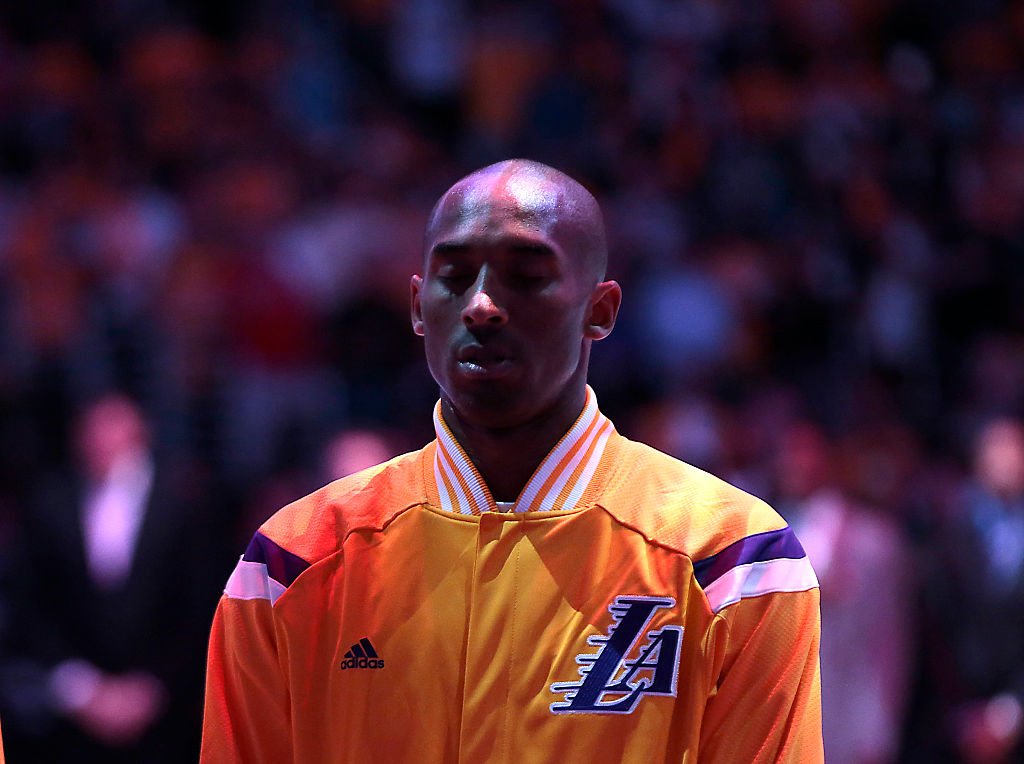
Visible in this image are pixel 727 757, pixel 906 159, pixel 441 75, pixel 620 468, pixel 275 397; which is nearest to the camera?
pixel 727 757

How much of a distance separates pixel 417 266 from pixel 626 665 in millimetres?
5569

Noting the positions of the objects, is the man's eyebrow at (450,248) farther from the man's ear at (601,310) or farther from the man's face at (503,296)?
the man's ear at (601,310)

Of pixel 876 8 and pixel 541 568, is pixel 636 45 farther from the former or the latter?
pixel 541 568

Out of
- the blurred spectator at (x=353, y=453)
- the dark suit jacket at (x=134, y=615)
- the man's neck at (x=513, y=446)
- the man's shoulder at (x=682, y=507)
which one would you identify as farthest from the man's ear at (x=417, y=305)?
the dark suit jacket at (x=134, y=615)

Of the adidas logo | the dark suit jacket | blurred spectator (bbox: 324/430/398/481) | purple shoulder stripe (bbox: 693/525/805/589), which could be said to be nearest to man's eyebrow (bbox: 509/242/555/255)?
purple shoulder stripe (bbox: 693/525/805/589)

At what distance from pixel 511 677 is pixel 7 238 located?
6.07 m

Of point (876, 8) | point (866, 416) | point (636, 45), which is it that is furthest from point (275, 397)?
point (876, 8)

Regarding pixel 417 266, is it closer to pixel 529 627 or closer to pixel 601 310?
pixel 601 310

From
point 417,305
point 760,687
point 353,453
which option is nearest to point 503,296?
point 417,305

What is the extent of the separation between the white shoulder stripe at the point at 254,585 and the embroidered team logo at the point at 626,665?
0.48 m

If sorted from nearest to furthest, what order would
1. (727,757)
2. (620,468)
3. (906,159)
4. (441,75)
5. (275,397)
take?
(727,757), (620,468), (275,397), (906,159), (441,75)

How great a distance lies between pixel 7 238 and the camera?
779 cm

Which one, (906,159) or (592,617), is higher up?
(906,159)

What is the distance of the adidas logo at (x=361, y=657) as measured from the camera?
8.00 feet
